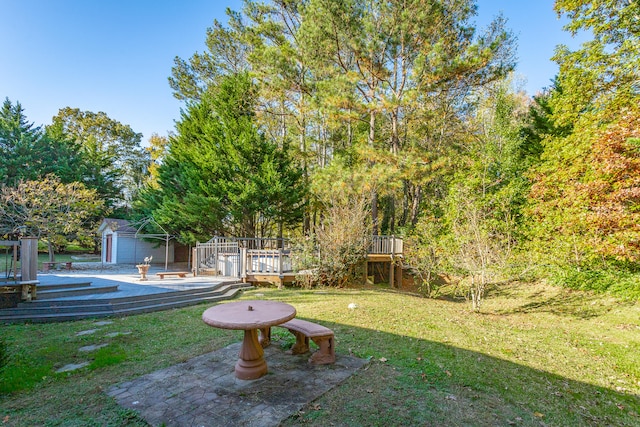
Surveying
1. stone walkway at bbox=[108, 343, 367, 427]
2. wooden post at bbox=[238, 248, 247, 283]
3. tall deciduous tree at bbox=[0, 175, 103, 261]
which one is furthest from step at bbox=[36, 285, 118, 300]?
tall deciduous tree at bbox=[0, 175, 103, 261]

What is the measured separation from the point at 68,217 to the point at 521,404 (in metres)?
19.3

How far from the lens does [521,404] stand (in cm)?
348

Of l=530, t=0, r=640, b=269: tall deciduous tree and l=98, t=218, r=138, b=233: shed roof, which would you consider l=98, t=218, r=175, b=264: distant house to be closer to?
l=98, t=218, r=138, b=233: shed roof

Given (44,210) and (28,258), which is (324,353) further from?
(44,210)

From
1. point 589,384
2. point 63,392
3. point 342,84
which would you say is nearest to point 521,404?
point 589,384

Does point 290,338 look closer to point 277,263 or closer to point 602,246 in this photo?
point 277,263

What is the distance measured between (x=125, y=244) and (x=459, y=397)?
893 inches

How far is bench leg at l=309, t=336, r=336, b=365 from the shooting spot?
14.2 ft

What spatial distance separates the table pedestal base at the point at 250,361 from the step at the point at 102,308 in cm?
503

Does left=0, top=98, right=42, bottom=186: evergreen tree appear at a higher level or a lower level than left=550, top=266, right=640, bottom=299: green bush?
higher

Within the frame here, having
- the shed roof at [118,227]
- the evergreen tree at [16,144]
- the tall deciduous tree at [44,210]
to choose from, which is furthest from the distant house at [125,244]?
the evergreen tree at [16,144]

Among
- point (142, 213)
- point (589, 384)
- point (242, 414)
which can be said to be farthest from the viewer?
point (142, 213)

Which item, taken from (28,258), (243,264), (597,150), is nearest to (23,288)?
(28,258)

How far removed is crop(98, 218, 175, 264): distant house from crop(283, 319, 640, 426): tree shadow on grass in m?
19.1
